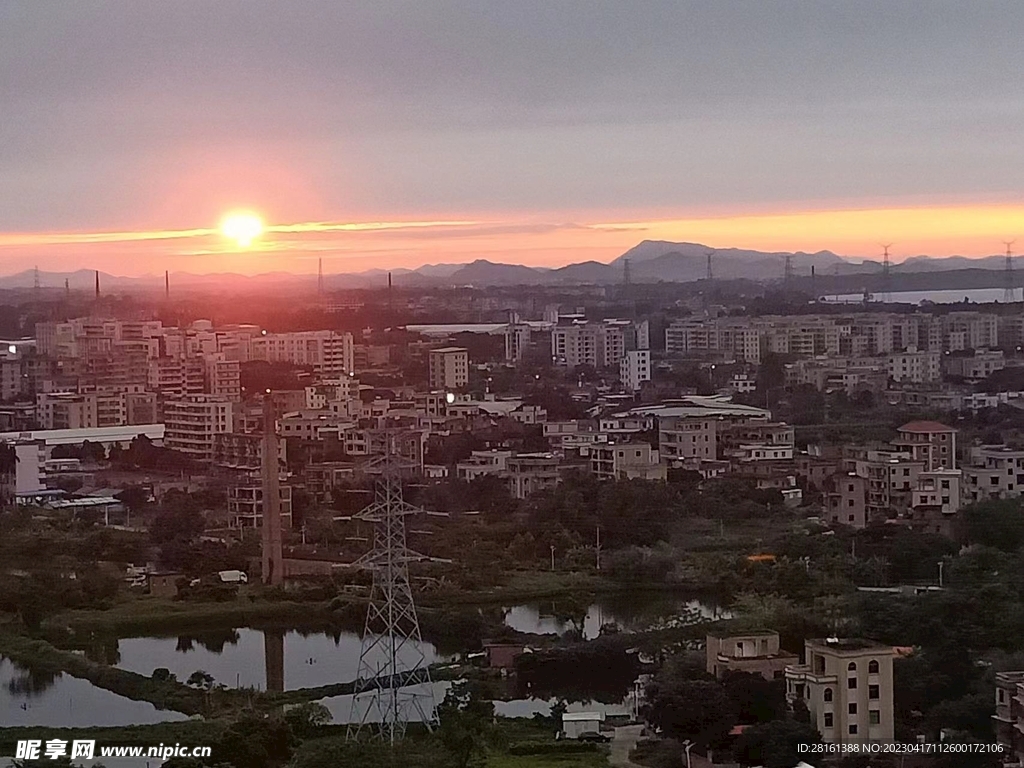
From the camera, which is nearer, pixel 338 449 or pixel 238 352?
pixel 338 449

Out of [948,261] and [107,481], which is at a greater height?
[948,261]

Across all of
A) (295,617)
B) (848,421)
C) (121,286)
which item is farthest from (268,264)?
(848,421)

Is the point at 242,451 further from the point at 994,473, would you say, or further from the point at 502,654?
the point at 994,473

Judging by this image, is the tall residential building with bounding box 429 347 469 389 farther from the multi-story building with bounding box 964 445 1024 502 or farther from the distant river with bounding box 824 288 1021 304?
the multi-story building with bounding box 964 445 1024 502

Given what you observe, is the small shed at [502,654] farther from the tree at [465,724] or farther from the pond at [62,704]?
the pond at [62,704]

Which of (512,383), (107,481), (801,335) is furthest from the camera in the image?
(801,335)

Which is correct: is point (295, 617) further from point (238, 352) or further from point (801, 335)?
point (801, 335)
